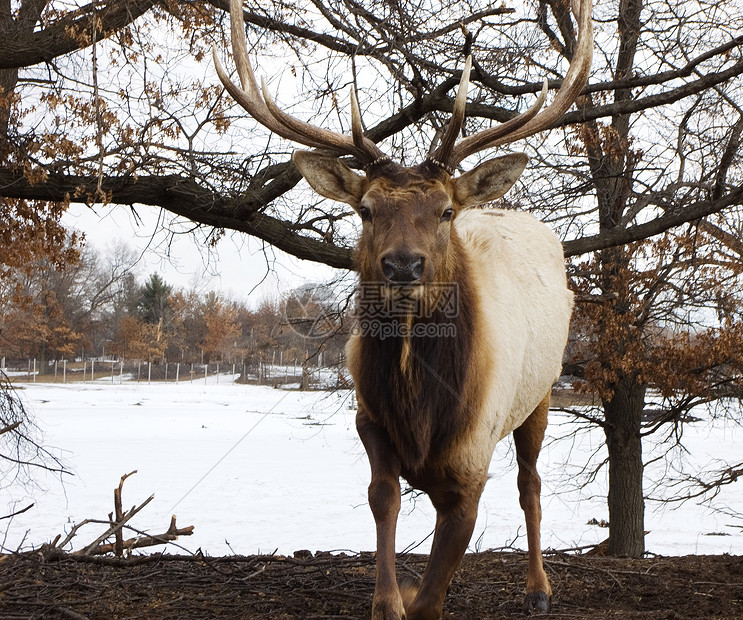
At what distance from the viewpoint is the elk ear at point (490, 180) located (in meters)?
4.14

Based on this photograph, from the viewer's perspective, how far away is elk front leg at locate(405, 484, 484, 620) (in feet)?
11.6

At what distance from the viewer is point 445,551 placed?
3.60 metres

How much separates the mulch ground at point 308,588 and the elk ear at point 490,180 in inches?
97.8

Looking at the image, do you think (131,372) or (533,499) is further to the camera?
(131,372)

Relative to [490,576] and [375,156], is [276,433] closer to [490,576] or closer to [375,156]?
[490,576]

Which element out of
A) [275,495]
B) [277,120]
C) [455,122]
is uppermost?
[277,120]

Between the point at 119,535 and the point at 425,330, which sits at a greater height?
the point at 425,330

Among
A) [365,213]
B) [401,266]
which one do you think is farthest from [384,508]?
[365,213]

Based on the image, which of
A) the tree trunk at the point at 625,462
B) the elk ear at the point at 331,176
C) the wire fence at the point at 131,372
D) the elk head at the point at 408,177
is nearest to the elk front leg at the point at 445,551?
the elk head at the point at 408,177

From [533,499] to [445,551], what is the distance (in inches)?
74.6

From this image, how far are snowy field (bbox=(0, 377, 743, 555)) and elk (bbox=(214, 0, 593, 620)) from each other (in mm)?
2914

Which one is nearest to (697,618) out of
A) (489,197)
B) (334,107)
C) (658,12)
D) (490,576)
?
(490,576)

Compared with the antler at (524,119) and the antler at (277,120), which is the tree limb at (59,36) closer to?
Result: the antler at (277,120)

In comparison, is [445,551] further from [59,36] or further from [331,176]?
[59,36]
